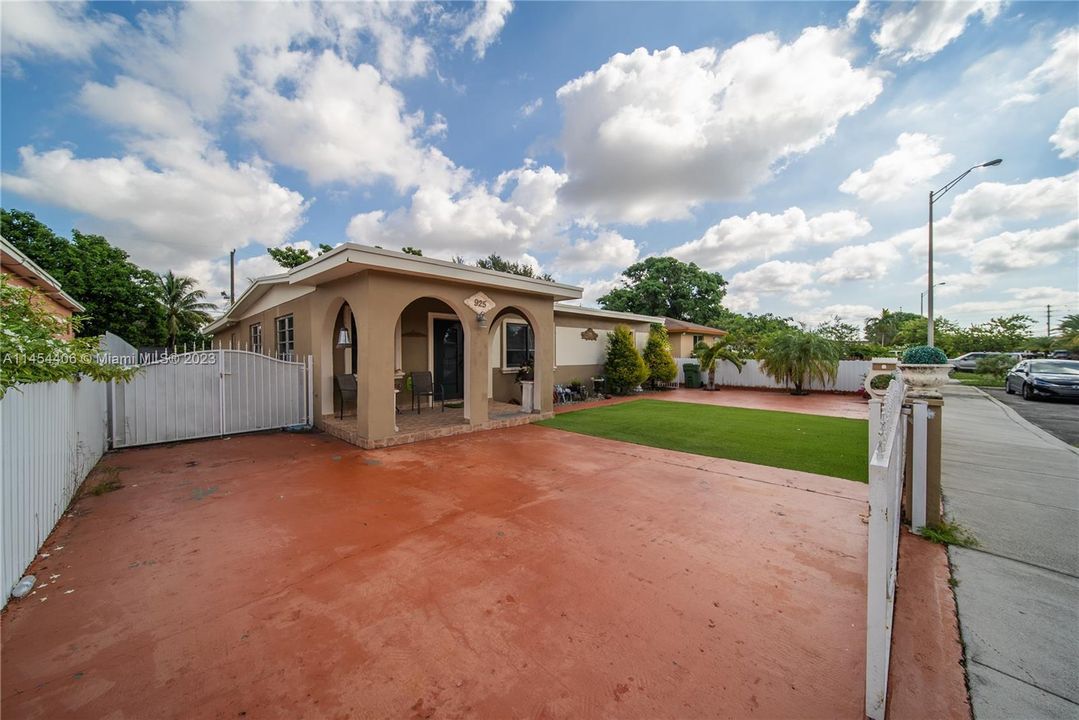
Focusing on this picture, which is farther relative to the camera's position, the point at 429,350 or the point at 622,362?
the point at 622,362

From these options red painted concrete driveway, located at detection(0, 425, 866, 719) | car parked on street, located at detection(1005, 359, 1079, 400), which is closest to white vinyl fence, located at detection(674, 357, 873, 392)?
car parked on street, located at detection(1005, 359, 1079, 400)

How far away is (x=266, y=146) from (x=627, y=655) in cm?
1328

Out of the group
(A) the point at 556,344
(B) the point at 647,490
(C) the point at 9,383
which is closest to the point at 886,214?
(A) the point at 556,344

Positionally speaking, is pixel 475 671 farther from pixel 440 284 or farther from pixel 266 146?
pixel 266 146

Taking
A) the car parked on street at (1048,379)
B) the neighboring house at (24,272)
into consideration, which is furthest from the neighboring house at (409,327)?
the car parked on street at (1048,379)

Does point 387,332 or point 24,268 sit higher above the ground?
point 24,268

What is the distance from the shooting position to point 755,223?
1534 cm

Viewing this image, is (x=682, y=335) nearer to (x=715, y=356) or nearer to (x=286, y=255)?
(x=715, y=356)

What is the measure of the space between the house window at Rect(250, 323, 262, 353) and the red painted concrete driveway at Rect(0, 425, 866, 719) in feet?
27.3

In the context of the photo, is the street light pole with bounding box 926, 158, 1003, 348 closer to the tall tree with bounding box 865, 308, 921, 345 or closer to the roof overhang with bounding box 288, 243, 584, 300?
the roof overhang with bounding box 288, 243, 584, 300

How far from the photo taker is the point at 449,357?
9922 mm

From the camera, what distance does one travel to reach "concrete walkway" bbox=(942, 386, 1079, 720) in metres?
1.76

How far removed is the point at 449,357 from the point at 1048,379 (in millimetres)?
17958

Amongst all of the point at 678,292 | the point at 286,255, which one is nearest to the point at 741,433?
the point at 678,292
